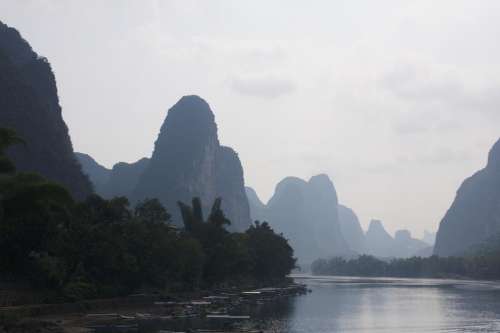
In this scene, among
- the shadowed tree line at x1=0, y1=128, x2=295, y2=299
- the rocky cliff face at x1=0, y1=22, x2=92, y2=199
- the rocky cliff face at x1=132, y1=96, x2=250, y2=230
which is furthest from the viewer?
the rocky cliff face at x1=132, y1=96, x2=250, y2=230

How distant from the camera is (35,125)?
289 feet

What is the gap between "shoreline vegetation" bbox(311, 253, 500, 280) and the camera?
12456 centimetres

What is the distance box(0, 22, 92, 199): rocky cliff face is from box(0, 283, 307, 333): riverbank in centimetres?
3625

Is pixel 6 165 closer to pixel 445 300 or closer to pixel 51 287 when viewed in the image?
pixel 51 287

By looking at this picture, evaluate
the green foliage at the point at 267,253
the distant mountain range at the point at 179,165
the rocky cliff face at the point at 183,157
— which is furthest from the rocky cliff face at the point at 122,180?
the green foliage at the point at 267,253

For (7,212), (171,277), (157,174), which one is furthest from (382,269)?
(7,212)

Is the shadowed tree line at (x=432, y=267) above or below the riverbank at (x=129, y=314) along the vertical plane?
above

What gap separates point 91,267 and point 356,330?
17392 mm

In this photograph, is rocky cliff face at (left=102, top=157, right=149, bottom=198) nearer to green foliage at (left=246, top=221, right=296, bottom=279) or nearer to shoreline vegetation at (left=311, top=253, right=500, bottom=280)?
shoreline vegetation at (left=311, top=253, right=500, bottom=280)

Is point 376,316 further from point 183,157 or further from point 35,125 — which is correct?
point 183,157

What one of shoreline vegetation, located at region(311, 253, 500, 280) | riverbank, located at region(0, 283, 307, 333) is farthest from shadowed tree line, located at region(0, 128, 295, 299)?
shoreline vegetation, located at region(311, 253, 500, 280)

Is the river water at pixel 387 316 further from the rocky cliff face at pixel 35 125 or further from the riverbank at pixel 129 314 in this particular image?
the rocky cliff face at pixel 35 125

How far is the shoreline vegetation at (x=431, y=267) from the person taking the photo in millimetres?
124562

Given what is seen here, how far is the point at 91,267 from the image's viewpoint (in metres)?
42.2
